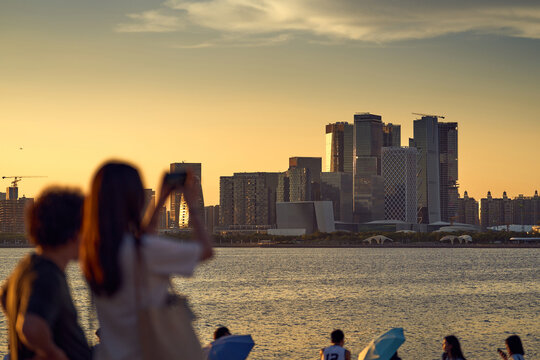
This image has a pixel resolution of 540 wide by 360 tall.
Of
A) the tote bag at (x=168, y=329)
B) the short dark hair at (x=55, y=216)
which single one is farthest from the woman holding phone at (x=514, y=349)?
the tote bag at (x=168, y=329)

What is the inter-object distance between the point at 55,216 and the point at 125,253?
125 centimetres

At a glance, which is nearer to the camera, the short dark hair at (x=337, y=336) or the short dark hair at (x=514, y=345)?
the short dark hair at (x=514, y=345)

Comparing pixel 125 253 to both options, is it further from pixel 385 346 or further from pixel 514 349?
pixel 514 349

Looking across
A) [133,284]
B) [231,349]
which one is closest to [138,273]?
[133,284]

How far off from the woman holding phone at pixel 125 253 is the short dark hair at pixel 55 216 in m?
0.84

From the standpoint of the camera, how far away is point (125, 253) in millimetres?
4332

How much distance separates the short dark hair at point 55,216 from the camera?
5.35m

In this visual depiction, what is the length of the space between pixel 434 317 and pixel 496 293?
30278mm

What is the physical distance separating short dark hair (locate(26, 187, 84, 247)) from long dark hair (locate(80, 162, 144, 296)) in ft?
2.75

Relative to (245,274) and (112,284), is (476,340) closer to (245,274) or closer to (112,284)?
(112,284)

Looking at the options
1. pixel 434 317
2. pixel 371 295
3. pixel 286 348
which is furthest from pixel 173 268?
pixel 371 295

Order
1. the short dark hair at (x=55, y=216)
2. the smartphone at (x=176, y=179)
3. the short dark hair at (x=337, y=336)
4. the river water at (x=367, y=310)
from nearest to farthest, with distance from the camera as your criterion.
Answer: the smartphone at (x=176, y=179)
the short dark hair at (x=55, y=216)
the short dark hair at (x=337, y=336)
the river water at (x=367, y=310)

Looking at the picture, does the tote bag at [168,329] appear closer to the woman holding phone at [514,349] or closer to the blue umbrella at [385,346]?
the blue umbrella at [385,346]

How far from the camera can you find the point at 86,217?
4547 mm
